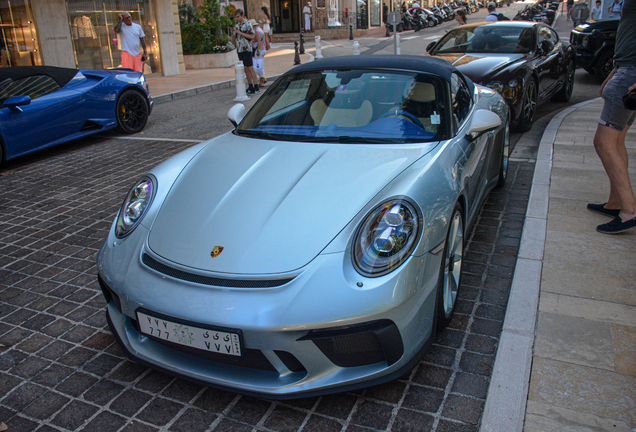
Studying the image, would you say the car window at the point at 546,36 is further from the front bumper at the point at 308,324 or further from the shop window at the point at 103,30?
the shop window at the point at 103,30

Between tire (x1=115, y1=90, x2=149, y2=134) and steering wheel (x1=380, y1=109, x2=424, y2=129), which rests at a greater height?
steering wheel (x1=380, y1=109, x2=424, y2=129)

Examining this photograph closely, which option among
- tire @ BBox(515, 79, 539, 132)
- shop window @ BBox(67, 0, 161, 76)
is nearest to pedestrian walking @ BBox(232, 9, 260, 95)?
shop window @ BBox(67, 0, 161, 76)

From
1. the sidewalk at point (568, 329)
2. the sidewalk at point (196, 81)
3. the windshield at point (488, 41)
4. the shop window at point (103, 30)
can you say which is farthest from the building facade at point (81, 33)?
the sidewalk at point (568, 329)

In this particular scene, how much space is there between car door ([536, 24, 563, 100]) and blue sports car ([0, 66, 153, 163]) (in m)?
6.08

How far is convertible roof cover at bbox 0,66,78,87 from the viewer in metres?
6.90

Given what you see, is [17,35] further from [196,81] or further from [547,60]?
[547,60]

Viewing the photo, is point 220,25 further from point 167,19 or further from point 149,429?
point 149,429

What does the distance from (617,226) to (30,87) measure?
6.88 metres

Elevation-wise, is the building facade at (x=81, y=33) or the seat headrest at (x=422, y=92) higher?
the building facade at (x=81, y=33)

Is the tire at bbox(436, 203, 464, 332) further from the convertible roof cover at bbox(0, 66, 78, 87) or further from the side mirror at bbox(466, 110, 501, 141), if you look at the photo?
the convertible roof cover at bbox(0, 66, 78, 87)

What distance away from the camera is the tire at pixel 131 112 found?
8.11m

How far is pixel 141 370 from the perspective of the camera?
2.69 meters

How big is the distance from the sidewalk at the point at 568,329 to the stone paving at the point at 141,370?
0.11 meters

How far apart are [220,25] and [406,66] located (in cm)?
1707
